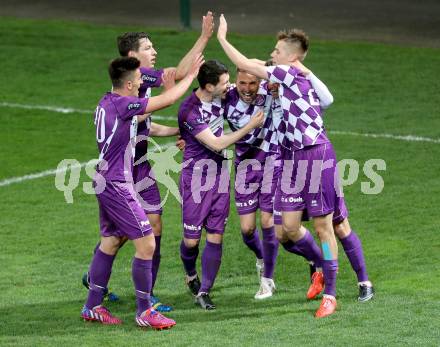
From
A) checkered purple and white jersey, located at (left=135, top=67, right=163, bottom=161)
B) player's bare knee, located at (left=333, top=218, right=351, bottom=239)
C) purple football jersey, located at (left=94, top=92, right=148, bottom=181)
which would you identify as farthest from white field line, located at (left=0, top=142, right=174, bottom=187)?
player's bare knee, located at (left=333, top=218, right=351, bottom=239)

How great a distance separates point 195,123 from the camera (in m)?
9.91

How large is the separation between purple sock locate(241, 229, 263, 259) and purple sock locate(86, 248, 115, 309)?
136cm

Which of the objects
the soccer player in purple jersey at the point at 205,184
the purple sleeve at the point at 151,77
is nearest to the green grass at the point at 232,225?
the soccer player in purple jersey at the point at 205,184

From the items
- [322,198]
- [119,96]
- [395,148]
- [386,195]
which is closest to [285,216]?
A: [322,198]

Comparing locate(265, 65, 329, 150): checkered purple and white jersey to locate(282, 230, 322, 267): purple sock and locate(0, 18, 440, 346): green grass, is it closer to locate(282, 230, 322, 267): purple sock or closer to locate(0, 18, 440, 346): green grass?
locate(282, 230, 322, 267): purple sock

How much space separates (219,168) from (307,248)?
975mm

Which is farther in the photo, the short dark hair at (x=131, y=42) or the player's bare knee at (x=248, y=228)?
the player's bare knee at (x=248, y=228)

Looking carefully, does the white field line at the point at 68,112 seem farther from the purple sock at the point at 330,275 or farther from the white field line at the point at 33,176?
the purple sock at the point at 330,275

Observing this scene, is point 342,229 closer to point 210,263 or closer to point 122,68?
point 210,263

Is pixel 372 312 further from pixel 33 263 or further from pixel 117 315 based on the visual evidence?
pixel 33 263

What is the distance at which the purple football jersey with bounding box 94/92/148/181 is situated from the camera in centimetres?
924

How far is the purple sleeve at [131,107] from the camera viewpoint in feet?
30.2

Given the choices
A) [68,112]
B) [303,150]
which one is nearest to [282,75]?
[303,150]

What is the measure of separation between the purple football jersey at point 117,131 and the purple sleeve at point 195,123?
603 millimetres
